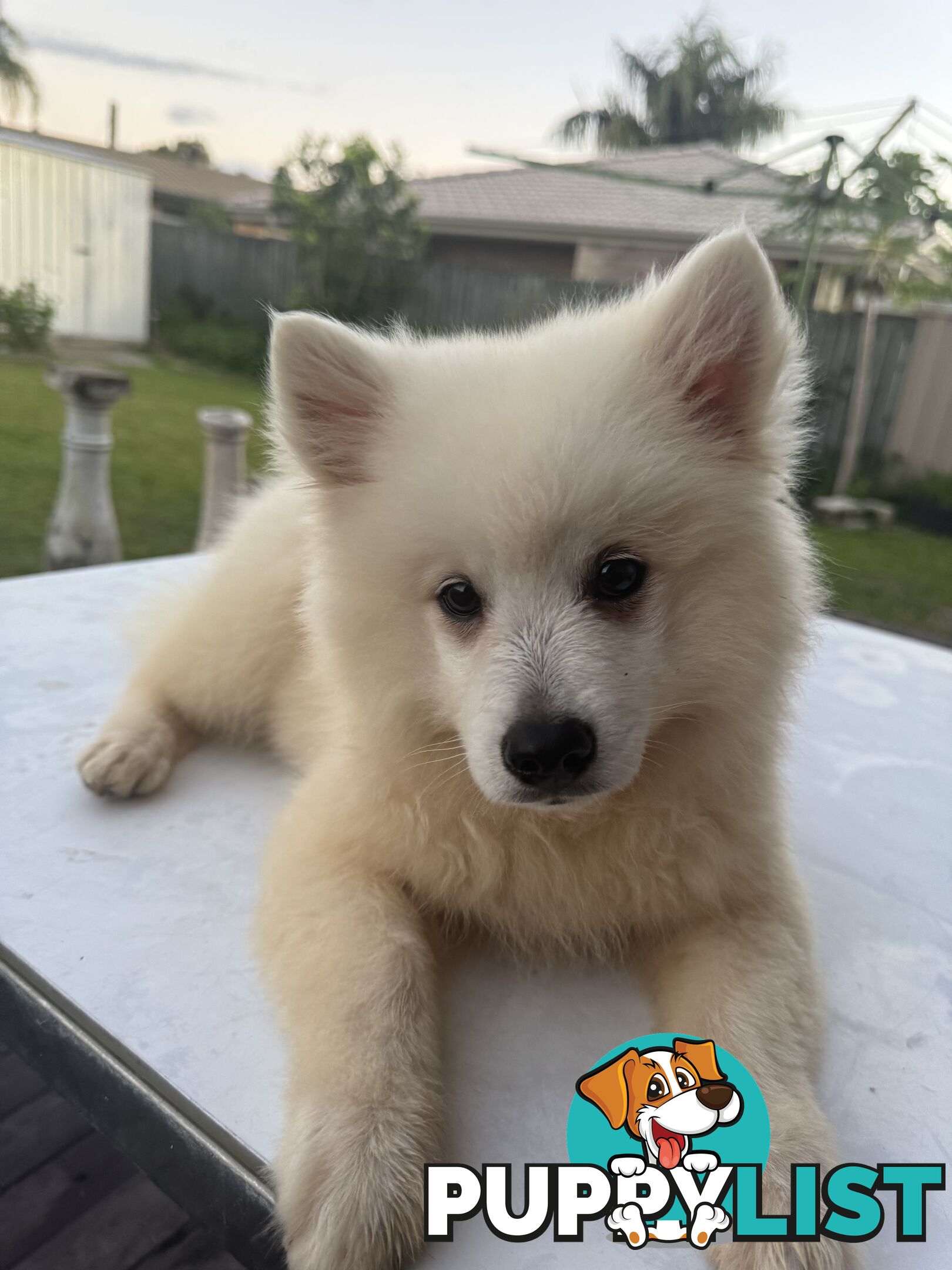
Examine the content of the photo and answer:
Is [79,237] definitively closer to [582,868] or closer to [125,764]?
[125,764]

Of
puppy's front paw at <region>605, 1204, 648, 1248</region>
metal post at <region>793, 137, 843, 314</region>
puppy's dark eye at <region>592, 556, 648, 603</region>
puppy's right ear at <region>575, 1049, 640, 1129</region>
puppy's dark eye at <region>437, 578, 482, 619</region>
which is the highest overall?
metal post at <region>793, 137, 843, 314</region>

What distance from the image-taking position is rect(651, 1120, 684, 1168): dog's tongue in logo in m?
1.14

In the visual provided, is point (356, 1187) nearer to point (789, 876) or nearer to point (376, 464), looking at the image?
point (789, 876)

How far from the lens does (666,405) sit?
142cm

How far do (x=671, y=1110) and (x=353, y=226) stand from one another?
12.6 m

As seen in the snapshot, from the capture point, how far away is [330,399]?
60.5 inches

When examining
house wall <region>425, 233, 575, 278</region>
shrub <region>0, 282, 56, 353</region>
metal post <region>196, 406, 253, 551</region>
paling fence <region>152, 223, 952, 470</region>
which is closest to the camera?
metal post <region>196, 406, 253, 551</region>

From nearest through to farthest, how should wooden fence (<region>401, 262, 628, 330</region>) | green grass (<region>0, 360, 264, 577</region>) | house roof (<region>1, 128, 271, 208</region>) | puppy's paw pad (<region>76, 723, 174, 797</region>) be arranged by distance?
1. puppy's paw pad (<region>76, 723, 174, 797</region>)
2. green grass (<region>0, 360, 264, 577</region>)
3. wooden fence (<region>401, 262, 628, 330</region>)
4. house roof (<region>1, 128, 271, 208</region>)

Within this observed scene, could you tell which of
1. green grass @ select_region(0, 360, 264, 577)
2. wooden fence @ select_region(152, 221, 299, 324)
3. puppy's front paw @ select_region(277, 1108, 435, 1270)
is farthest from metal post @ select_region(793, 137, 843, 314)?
wooden fence @ select_region(152, 221, 299, 324)

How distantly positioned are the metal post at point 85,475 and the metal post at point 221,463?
0.59 meters

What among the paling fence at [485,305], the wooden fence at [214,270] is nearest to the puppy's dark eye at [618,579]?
the paling fence at [485,305]

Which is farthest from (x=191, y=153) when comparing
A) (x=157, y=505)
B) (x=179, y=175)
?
(x=157, y=505)

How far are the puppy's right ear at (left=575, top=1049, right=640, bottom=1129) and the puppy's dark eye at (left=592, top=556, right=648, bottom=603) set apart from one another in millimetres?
703

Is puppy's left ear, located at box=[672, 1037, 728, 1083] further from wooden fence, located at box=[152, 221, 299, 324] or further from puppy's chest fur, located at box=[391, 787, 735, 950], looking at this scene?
wooden fence, located at box=[152, 221, 299, 324]
